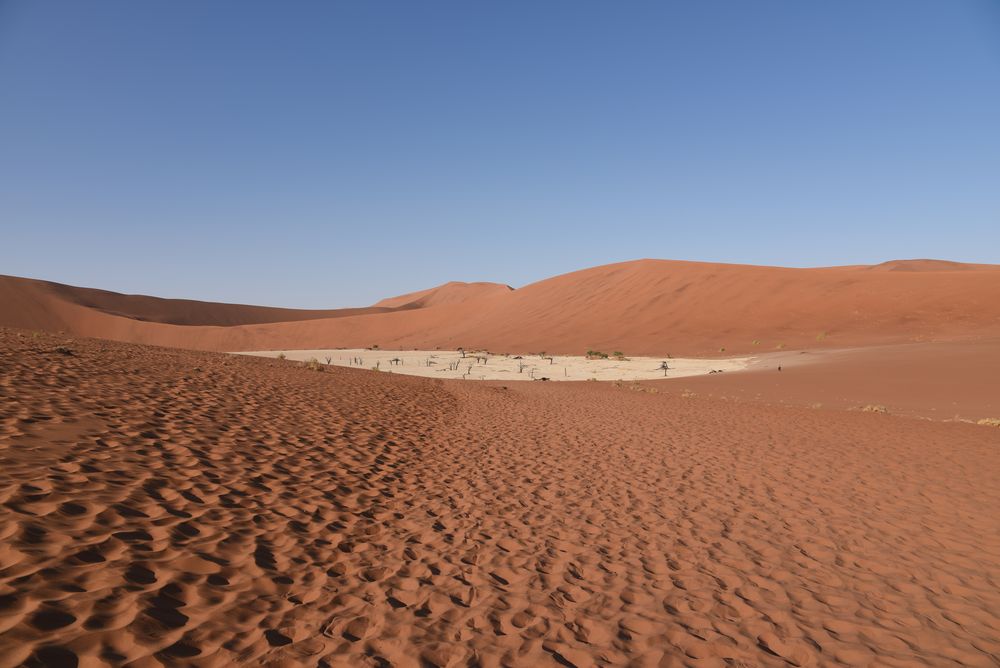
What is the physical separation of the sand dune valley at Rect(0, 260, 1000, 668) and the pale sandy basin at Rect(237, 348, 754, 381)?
11.9 metres

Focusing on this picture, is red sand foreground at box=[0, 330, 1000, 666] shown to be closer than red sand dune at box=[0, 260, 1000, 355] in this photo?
Yes

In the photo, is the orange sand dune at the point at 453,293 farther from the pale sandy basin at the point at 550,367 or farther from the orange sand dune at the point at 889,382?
the orange sand dune at the point at 889,382

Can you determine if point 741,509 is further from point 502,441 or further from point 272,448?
point 272,448

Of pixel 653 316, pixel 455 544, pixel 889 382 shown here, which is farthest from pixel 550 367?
pixel 455 544

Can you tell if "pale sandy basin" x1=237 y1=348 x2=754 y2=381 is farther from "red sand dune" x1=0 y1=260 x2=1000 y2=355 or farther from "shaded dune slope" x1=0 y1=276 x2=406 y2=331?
"shaded dune slope" x1=0 y1=276 x2=406 y2=331

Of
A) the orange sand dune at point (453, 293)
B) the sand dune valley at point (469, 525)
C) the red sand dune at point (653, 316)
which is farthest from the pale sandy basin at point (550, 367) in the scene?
the orange sand dune at point (453, 293)

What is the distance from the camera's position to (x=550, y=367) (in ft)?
107

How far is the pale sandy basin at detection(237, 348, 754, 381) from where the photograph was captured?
91.7ft

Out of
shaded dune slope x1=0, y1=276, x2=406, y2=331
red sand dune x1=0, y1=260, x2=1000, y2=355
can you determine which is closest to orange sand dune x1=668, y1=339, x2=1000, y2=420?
red sand dune x1=0, y1=260, x2=1000, y2=355

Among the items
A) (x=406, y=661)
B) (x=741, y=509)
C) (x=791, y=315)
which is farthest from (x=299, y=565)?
(x=791, y=315)

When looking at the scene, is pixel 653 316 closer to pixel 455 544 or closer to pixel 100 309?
pixel 455 544

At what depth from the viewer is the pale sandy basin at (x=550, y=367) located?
2794cm

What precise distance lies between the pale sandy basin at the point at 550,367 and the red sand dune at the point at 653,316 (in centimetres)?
411

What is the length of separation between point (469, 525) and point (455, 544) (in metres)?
0.57
